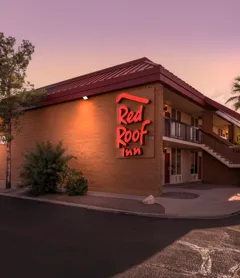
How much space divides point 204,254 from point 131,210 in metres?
5.33

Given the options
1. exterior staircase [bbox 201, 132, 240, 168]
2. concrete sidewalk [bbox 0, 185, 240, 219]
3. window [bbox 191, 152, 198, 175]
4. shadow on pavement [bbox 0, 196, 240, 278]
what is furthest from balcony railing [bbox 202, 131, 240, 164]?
shadow on pavement [bbox 0, 196, 240, 278]

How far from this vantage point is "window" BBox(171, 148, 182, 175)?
22.2m

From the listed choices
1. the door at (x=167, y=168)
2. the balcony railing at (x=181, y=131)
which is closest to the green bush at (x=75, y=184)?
the balcony railing at (x=181, y=131)

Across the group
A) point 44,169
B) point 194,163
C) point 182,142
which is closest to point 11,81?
point 44,169

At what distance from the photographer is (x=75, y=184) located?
14750 millimetres

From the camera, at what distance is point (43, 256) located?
5574 mm

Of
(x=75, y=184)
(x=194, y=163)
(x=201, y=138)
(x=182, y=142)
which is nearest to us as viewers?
(x=75, y=184)

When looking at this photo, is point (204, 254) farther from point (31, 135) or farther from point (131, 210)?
point (31, 135)

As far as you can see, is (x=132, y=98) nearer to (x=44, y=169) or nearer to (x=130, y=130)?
(x=130, y=130)

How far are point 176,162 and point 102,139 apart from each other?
336 inches

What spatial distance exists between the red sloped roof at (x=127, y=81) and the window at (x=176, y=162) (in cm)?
446

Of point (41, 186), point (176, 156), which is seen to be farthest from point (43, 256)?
point (176, 156)

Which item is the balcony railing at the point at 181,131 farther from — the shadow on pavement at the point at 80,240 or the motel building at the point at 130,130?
the shadow on pavement at the point at 80,240

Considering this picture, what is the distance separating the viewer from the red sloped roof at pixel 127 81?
14.7 meters
